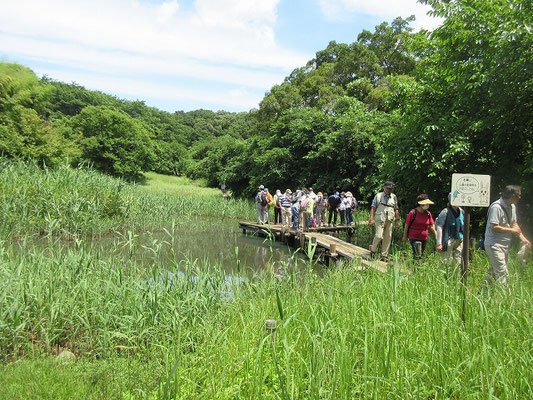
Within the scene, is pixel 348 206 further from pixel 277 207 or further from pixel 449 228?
pixel 449 228

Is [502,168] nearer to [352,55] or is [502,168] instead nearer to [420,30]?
[420,30]

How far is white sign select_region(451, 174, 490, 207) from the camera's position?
354 cm

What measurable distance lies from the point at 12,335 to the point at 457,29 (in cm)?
933

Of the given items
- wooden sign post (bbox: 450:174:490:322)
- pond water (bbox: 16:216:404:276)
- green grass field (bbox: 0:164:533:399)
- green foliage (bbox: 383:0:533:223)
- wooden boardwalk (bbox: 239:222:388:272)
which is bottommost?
pond water (bbox: 16:216:404:276)

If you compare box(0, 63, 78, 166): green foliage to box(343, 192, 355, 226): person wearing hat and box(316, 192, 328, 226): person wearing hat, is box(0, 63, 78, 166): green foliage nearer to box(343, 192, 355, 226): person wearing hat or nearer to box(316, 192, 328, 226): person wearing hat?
box(316, 192, 328, 226): person wearing hat

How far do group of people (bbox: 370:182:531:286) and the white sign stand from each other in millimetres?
646

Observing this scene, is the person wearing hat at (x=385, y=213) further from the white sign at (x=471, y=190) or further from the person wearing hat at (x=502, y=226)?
the white sign at (x=471, y=190)


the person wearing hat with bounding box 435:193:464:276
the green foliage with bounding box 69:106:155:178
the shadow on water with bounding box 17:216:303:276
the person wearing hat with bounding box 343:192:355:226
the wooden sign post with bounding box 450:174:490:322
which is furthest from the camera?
the green foliage with bounding box 69:106:155:178

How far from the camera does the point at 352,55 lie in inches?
958

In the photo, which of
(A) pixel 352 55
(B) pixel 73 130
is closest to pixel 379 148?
(A) pixel 352 55

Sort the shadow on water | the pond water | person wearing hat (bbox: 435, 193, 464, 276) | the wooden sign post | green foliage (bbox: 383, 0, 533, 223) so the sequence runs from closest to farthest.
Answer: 1. the wooden sign post
2. person wearing hat (bbox: 435, 193, 464, 276)
3. green foliage (bbox: 383, 0, 533, 223)
4. the shadow on water
5. the pond water

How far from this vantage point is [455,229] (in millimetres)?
5500

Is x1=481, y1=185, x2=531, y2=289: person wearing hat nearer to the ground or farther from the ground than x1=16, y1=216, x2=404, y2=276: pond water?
farther from the ground

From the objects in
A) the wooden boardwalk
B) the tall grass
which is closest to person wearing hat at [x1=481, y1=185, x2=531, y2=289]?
the tall grass
